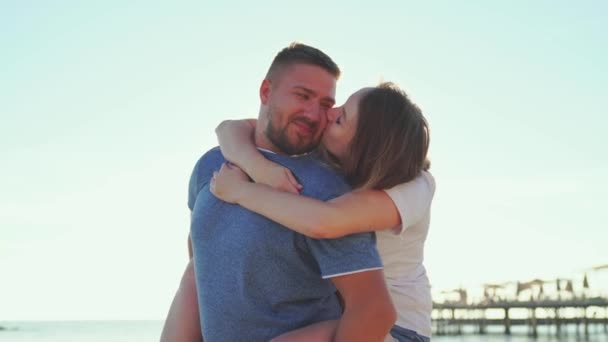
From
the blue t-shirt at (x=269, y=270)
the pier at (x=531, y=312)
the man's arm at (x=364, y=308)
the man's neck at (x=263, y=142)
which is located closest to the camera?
the man's arm at (x=364, y=308)

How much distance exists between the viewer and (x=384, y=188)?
2.85 meters

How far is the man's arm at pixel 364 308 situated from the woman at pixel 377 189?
0.09 meters

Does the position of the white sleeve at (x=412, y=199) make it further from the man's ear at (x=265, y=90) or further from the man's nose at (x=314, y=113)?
the man's ear at (x=265, y=90)

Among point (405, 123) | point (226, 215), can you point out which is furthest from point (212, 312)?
point (405, 123)

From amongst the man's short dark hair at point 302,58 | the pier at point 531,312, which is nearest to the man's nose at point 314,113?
the man's short dark hair at point 302,58

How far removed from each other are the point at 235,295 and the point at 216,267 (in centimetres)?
13

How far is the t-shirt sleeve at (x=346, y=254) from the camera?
8.40ft

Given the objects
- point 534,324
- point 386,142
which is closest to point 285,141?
point 386,142

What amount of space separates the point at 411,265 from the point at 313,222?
65cm

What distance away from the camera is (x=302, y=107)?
317 cm

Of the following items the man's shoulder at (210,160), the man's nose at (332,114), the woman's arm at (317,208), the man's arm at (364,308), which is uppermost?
the man's nose at (332,114)

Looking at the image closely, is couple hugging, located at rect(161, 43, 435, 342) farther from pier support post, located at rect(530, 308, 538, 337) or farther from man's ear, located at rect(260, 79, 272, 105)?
pier support post, located at rect(530, 308, 538, 337)

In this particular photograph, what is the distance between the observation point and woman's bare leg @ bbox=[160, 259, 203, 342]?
3.21 m

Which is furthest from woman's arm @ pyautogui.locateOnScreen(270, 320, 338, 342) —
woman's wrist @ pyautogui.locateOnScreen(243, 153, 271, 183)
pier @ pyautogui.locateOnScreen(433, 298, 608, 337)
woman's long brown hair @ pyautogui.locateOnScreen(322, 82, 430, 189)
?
pier @ pyautogui.locateOnScreen(433, 298, 608, 337)
